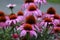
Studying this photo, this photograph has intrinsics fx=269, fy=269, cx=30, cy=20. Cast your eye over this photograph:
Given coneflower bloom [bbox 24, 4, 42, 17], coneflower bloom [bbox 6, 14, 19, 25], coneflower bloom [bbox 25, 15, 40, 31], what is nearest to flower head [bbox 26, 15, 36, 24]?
coneflower bloom [bbox 25, 15, 40, 31]

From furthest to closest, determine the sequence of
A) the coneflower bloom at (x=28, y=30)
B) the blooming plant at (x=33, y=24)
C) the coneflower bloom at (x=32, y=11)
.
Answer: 1. the coneflower bloom at (x=32, y=11)
2. the blooming plant at (x=33, y=24)
3. the coneflower bloom at (x=28, y=30)

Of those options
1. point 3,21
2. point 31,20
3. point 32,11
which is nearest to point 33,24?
point 31,20

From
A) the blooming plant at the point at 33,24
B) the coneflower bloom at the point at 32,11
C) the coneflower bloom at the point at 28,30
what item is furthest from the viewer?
the coneflower bloom at the point at 32,11

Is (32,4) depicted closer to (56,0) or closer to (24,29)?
(24,29)

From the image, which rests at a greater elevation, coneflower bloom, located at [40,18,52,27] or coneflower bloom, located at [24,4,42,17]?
coneflower bloom, located at [24,4,42,17]

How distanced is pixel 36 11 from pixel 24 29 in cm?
29

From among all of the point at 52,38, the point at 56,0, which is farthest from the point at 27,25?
the point at 56,0

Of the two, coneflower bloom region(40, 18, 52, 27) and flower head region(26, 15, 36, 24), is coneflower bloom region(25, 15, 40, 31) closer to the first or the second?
flower head region(26, 15, 36, 24)

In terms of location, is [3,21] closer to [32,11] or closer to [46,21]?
[32,11]

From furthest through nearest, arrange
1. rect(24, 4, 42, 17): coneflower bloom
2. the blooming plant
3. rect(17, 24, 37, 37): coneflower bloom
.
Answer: rect(24, 4, 42, 17): coneflower bloom < the blooming plant < rect(17, 24, 37, 37): coneflower bloom

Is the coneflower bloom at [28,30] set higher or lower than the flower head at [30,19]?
lower

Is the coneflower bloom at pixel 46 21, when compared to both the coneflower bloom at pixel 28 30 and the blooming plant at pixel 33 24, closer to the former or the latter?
the blooming plant at pixel 33 24

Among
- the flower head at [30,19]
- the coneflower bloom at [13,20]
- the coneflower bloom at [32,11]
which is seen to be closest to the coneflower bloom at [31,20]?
the flower head at [30,19]

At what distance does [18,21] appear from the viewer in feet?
7.97
